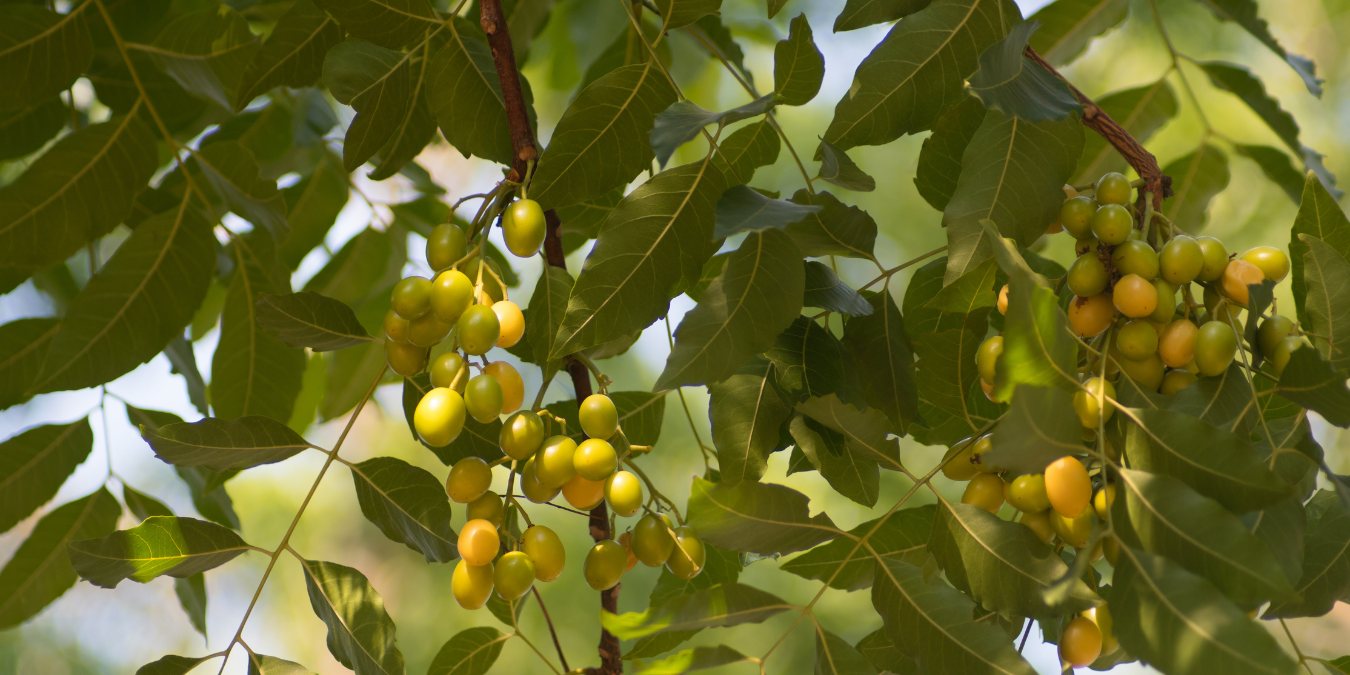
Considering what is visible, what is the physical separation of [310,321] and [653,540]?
0.74 feet

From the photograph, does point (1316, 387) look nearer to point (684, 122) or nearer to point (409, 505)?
point (684, 122)

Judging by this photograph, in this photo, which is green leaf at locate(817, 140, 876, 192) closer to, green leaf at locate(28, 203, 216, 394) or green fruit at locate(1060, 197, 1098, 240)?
green fruit at locate(1060, 197, 1098, 240)

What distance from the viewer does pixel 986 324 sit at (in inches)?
18.4

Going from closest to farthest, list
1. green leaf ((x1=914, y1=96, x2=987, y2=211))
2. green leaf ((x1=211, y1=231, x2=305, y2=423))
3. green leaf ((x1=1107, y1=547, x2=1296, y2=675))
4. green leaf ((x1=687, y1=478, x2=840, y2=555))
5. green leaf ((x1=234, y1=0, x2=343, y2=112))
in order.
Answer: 1. green leaf ((x1=1107, y1=547, x2=1296, y2=675))
2. green leaf ((x1=687, y1=478, x2=840, y2=555))
3. green leaf ((x1=914, y1=96, x2=987, y2=211))
4. green leaf ((x1=234, y1=0, x2=343, y2=112))
5. green leaf ((x1=211, y1=231, x2=305, y2=423))

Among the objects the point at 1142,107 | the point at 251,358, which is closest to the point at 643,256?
the point at 251,358

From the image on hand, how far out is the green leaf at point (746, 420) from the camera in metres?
0.45

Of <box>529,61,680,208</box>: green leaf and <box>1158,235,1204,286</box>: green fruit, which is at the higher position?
<box>529,61,680,208</box>: green leaf

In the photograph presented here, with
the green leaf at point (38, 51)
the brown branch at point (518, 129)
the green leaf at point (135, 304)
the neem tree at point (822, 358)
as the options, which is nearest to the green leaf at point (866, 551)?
the neem tree at point (822, 358)

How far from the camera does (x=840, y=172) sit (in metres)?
0.40

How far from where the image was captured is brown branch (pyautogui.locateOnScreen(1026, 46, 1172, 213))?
443 mm

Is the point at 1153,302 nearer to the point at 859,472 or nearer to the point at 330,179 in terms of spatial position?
the point at 859,472

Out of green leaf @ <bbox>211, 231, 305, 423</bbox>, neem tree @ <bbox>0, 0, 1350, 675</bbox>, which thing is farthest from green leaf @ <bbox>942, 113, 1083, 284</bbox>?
green leaf @ <bbox>211, 231, 305, 423</bbox>

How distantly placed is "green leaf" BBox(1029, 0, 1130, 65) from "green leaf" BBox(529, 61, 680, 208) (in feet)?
1.34

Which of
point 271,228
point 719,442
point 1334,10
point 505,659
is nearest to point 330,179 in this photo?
point 271,228
